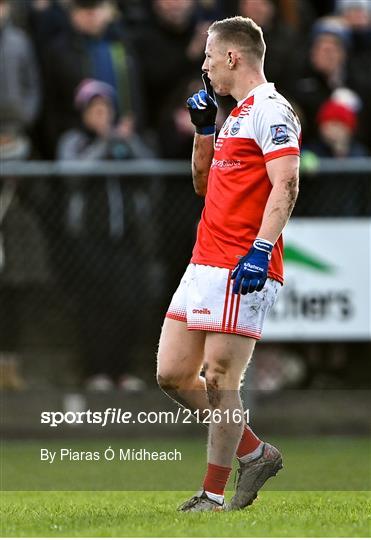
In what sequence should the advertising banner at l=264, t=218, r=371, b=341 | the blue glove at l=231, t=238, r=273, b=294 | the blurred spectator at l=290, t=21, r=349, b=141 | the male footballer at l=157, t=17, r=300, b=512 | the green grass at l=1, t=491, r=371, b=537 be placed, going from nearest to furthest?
the green grass at l=1, t=491, r=371, b=537
the blue glove at l=231, t=238, r=273, b=294
the male footballer at l=157, t=17, r=300, b=512
the advertising banner at l=264, t=218, r=371, b=341
the blurred spectator at l=290, t=21, r=349, b=141

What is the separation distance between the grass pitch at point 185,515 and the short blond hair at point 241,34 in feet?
7.59

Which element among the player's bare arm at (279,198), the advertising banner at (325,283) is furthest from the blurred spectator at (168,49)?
the player's bare arm at (279,198)

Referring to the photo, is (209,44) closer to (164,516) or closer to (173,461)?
(164,516)

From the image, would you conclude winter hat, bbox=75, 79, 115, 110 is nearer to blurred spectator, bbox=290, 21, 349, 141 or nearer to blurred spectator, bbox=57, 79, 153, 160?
blurred spectator, bbox=57, 79, 153, 160

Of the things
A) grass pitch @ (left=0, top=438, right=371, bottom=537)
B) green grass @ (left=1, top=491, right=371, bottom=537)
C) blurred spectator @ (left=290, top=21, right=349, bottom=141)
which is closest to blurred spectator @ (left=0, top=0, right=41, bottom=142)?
blurred spectator @ (left=290, top=21, right=349, bottom=141)

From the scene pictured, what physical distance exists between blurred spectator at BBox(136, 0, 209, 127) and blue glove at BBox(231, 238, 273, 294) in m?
6.95

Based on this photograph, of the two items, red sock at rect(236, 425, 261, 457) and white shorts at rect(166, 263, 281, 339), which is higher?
white shorts at rect(166, 263, 281, 339)

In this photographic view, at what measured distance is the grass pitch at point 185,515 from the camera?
6.08 meters

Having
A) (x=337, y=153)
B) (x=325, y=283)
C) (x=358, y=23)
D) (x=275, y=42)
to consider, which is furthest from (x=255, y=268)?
(x=358, y=23)

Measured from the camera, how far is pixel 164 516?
6.74m

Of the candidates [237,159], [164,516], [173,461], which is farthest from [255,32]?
[173,461]

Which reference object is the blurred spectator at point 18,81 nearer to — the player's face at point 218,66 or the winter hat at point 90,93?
the winter hat at point 90,93

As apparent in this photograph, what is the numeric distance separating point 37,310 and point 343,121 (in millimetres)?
3307

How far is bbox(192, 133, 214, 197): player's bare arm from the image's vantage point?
24.1ft
